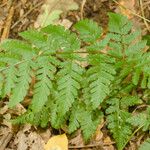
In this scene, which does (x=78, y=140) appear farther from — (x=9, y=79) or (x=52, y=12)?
(x=52, y=12)

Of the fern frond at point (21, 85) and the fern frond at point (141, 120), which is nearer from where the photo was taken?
the fern frond at point (21, 85)

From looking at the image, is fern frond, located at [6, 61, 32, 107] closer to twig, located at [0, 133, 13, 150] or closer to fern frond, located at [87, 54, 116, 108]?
fern frond, located at [87, 54, 116, 108]

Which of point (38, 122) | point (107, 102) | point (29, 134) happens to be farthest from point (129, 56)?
point (29, 134)

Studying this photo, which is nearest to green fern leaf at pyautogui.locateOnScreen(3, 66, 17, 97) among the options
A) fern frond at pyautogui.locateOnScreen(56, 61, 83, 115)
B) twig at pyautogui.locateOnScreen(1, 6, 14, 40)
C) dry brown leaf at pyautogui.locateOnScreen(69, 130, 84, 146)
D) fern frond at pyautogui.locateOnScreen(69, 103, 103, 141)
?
fern frond at pyautogui.locateOnScreen(56, 61, 83, 115)

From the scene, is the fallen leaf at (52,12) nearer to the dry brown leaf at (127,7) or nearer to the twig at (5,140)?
the dry brown leaf at (127,7)

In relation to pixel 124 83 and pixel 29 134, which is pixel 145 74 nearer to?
A: pixel 124 83

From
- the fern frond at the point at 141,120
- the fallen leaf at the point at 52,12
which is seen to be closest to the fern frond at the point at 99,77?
the fern frond at the point at 141,120

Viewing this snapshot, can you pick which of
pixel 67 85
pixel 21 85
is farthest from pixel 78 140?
pixel 21 85
